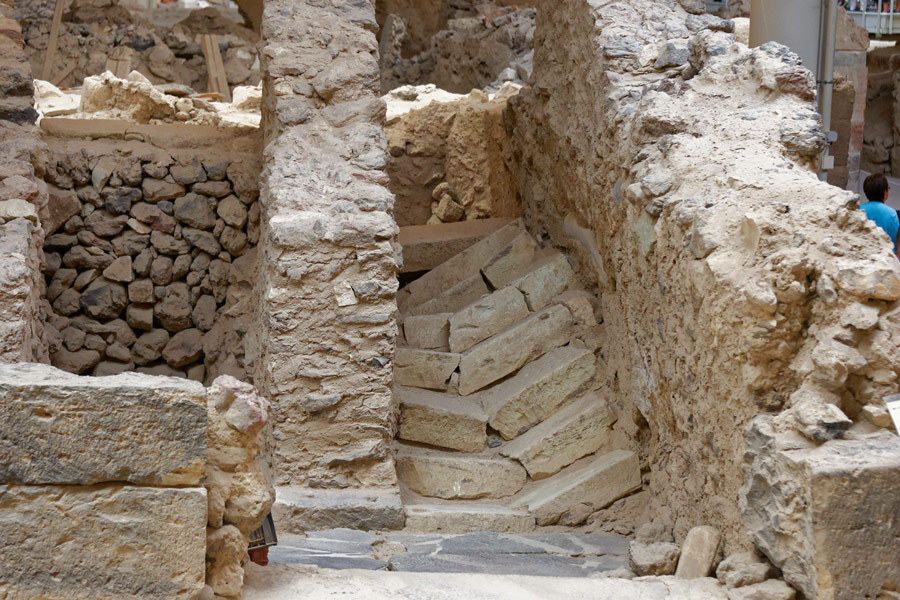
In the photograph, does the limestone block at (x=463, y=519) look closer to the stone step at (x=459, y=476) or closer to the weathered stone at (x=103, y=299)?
the stone step at (x=459, y=476)

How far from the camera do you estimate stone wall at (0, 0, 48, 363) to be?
4578mm

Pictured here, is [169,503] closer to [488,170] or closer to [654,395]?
[654,395]

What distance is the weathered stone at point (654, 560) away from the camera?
358 centimetres

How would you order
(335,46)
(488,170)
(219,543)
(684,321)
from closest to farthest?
1. (219,543)
2. (684,321)
3. (335,46)
4. (488,170)

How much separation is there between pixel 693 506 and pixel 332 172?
2.44m

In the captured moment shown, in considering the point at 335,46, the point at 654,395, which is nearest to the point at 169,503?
the point at 654,395

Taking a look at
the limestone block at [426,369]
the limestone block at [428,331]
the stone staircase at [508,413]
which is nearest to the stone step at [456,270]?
the stone staircase at [508,413]

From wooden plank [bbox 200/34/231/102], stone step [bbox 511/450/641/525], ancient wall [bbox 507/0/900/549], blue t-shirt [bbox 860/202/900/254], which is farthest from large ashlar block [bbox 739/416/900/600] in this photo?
wooden plank [bbox 200/34/231/102]

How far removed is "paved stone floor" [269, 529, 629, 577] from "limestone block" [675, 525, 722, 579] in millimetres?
460

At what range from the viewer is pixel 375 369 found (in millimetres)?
4730

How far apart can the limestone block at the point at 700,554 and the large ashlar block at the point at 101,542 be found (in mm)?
1674

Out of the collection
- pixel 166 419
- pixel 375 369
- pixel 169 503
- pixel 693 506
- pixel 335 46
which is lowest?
pixel 693 506

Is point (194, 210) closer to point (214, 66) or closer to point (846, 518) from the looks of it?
point (846, 518)

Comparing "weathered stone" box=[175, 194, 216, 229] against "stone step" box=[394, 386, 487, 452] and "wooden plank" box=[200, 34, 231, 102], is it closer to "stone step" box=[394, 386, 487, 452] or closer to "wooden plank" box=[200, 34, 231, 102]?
"stone step" box=[394, 386, 487, 452]
